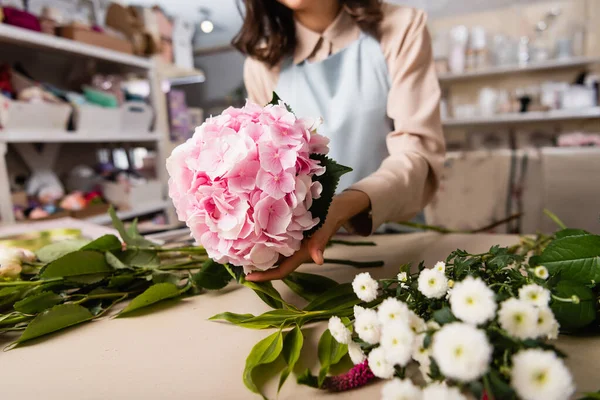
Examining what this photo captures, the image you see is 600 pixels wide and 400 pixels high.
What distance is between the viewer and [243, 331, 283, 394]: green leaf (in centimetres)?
32

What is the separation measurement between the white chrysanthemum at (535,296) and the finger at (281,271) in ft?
0.78

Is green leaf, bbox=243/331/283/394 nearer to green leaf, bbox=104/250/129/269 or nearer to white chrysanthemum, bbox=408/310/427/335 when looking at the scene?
white chrysanthemum, bbox=408/310/427/335

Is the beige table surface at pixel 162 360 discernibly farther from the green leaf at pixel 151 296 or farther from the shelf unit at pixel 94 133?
the shelf unit at pixel 94 133

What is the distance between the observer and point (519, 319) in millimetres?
234

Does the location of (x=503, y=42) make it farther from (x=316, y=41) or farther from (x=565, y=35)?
(x=316, y=41)

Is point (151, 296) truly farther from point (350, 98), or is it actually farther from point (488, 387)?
point (350, 98)

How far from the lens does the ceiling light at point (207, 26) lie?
12.9 feet

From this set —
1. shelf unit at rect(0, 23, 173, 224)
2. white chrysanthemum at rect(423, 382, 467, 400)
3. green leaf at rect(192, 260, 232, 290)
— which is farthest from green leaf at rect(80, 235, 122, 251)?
shelf unit at rect(0, 23, 173, 224)

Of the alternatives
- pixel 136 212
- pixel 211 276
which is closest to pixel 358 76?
pixel 211 276

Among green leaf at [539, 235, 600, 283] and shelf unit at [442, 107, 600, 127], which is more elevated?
shelf unit at [442, 107, 600, 127]

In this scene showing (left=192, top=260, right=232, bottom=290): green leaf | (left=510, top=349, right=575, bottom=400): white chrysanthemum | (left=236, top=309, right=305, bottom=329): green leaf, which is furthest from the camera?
(left=192, top=260, right=232, bottom=290): green leaf

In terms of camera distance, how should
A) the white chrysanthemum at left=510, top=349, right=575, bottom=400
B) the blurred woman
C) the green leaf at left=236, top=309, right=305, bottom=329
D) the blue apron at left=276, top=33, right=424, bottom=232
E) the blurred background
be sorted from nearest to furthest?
the white chrysanthemum at left=510, top=349, right=575, bottom=400 → the green leaf at left=236, top=309, right=305, bottom=329 → the blurred woman → the blue apron at left=276, top=33, right=424, bottom=232 → the blurred background

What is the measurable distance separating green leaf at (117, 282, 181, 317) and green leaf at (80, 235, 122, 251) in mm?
107

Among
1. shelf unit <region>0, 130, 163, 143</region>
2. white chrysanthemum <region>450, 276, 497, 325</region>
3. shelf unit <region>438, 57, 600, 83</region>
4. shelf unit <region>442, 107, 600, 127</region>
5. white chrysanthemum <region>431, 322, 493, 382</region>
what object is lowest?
white chrysanthemum <region>431, 322, 493, 382</region>
